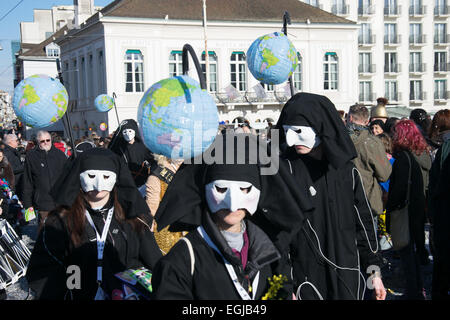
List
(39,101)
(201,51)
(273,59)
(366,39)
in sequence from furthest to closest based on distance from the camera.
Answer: (366,39), (201,51), (273,59), (39,101)

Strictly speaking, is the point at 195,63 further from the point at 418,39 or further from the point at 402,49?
the point at 418,39

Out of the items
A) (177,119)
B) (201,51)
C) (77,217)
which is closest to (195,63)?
(177,119)

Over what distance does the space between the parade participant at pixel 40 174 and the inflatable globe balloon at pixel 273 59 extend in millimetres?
4150

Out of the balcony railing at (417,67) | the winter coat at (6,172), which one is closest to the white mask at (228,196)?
the winter coat at (6,172)

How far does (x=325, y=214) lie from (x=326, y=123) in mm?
592

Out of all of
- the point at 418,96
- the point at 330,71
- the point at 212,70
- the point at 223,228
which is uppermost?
the point at 212,70

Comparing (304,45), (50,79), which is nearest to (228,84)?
(304,45)

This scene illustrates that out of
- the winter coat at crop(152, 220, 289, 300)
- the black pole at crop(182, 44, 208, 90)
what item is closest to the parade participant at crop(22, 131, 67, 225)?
the black pole at crop(182, 44, 208, 90)

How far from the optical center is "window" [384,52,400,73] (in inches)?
1897

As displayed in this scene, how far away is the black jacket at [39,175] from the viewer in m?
9.08

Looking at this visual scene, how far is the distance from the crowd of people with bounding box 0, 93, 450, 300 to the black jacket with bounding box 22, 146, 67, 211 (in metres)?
4.23

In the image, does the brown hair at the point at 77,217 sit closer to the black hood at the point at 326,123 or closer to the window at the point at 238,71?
the black hood at the point at 326,123

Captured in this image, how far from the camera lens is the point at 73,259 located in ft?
11.6
